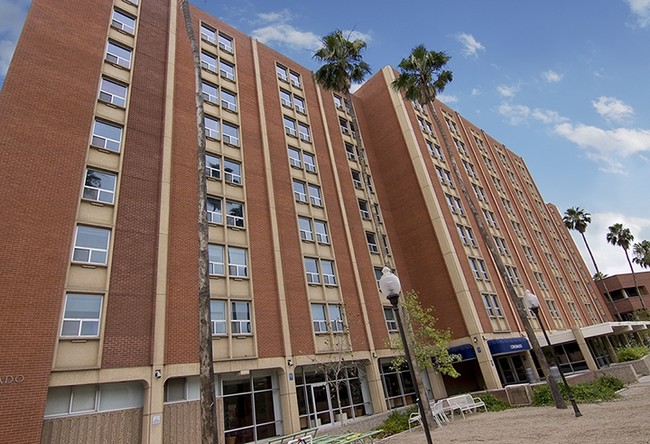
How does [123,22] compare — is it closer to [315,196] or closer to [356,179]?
[315,196]

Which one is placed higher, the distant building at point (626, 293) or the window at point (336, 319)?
the distant building at point (626, 293)

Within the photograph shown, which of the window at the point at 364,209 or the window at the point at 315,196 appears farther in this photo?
the window at the point at 364,209

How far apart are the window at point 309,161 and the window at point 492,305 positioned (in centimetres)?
1764

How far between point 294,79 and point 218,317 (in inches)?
945

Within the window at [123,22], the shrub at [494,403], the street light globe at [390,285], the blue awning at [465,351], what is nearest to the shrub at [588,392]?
the shrub at [494,403]

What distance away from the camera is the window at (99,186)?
720 inches

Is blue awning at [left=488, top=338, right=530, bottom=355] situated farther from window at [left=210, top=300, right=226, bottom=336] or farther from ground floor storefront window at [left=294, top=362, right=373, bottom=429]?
A: window at [left=210, top=300, right=226, bottom=336]

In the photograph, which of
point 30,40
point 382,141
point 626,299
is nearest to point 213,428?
point 30,40

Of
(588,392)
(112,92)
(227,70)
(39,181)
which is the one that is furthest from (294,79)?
(588,392)

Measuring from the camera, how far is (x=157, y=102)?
23.1 metres

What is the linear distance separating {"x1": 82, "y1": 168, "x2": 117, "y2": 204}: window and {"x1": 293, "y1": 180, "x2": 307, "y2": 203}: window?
12146 mm

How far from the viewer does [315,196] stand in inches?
1159

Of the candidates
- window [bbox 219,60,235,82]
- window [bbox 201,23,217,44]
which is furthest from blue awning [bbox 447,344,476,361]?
window [bbox 201,23,217,44]

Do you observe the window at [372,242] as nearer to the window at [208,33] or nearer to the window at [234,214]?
the window at [234,214]
